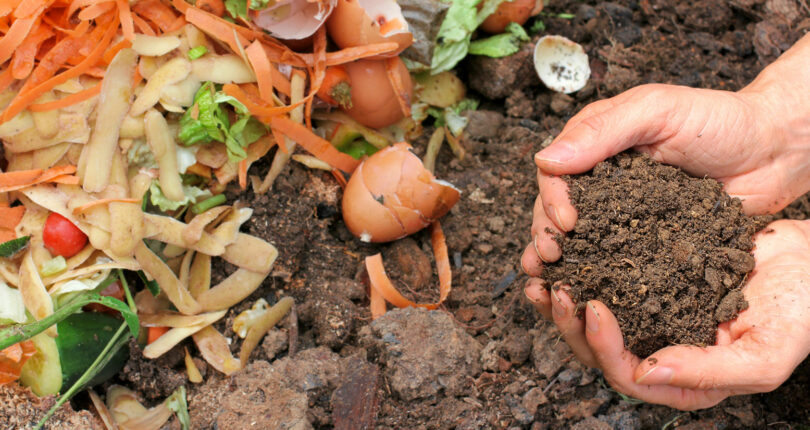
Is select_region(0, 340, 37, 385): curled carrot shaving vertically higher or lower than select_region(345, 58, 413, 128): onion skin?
lower

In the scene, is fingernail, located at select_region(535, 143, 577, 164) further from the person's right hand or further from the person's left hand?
the person's left hand

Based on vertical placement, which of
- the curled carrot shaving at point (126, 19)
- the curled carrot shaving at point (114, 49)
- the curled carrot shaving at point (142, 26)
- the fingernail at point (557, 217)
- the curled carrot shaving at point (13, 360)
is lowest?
the curled carrot shaving at point (13, 360)

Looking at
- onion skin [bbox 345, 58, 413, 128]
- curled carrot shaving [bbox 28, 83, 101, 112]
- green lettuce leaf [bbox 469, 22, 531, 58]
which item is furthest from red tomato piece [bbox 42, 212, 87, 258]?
green lettuce leaf [bbox 469, 22, 531, 58]

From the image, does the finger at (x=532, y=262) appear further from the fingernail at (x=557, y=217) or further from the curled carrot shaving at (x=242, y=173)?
the curled carrot shaving at (x=242, y=173)

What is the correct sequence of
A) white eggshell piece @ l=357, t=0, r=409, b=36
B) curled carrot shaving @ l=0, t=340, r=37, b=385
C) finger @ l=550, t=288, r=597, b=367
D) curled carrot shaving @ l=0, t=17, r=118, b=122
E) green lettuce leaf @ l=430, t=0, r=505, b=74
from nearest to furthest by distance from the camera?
1. finger @ l=550, t=288, r=597, b=367
2. curled carrot shaving @ l=0, t=340, r=37, b=385
3. curled carrot shaving @ l=0, t=17, r=118, b=122
4. white eggshell piece @ l=357, t=0, r=409, b=36
5. green lettuce leaf @ l=430, t=0, r=505, b=74

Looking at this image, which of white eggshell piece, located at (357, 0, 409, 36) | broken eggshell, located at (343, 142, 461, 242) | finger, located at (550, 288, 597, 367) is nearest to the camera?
finger, located at (550, 288, 597, 367)

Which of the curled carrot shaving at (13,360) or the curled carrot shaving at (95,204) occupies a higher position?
the curled carrot shaving at (95,204)

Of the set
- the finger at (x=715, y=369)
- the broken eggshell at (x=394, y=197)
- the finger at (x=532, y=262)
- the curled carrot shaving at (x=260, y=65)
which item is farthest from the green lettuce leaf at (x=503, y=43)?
the finger at (x=715, y=369)

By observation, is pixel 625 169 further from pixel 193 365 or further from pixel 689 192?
pixel 193 365
